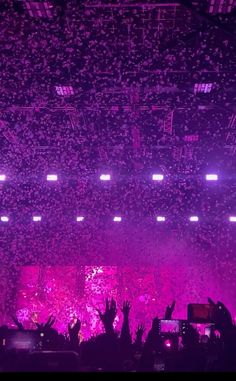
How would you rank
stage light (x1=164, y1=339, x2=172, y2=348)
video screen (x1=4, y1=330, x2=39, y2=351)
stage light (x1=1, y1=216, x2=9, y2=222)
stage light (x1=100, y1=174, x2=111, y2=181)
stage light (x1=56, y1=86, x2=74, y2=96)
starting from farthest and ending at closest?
stage light (x1=1, y1=216, x2=9, y2=222), stage light (x1=100, y1=174, x2=111, y2=181), stage light (x1=56, y1=86, x2=74, y2=96), video screen (x1=4, y1=330, x2=39, y2=351), stage light (x1=164, y1=339, x2=172, y2=348)

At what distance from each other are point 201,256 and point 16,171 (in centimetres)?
788

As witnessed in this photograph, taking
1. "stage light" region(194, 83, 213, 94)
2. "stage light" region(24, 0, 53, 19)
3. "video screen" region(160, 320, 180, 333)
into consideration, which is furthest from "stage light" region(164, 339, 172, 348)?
"stage light" region(24, 0, 53, 19)

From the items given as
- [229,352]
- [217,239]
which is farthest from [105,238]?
[229,352]

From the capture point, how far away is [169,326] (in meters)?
7.05

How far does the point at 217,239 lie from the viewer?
17.7 m

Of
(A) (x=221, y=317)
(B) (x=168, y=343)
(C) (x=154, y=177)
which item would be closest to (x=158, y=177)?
(C) (x=154, y=177)

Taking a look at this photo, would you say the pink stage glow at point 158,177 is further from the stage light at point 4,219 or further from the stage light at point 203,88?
the stage light at point 4,219

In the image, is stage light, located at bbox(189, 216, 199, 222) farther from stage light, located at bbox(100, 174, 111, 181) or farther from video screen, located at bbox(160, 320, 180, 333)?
video screen, located at bbox(160, 320, 180, 333)

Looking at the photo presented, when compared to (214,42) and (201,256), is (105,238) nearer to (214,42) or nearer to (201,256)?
(201,256)

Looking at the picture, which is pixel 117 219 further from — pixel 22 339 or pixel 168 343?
pixel 168 343

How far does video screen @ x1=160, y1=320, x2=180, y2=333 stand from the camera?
22.8ft

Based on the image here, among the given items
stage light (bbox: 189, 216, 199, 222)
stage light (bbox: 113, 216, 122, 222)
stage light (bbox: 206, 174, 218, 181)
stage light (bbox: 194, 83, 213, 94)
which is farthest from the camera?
stage light (bbox: 113, 216, 122, 222)

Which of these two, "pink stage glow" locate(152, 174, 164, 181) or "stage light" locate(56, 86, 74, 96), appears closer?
"stage light" locate(56, 86, 74, 96)

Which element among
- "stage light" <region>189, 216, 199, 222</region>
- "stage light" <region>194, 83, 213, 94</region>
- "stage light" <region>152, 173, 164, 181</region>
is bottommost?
"stage light" <region>189, 216, 199, 222</region>
